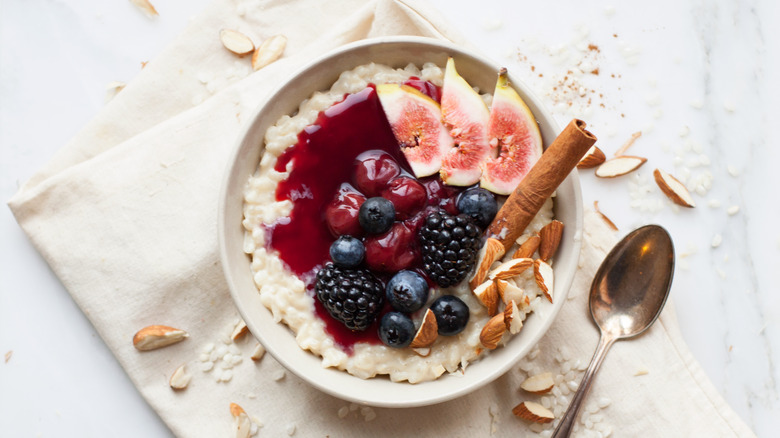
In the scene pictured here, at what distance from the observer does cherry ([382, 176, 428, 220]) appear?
7.62 ft

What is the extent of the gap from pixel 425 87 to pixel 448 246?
2.19ft

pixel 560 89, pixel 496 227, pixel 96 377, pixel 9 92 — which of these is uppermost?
pixel 560 89

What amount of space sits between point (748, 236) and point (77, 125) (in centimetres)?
304

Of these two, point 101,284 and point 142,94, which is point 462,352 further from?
point 142,94

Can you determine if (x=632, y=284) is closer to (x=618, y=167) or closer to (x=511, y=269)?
(x=618, y=167)

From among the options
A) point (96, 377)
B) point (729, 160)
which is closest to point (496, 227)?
point (729, 160)

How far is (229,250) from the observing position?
2359 mm

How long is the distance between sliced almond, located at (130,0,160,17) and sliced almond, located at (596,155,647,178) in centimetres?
210

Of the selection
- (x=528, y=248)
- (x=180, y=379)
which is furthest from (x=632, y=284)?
(x=180, y=379)

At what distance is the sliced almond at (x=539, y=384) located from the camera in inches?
104

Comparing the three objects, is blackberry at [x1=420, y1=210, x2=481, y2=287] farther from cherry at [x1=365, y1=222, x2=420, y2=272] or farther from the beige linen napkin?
the beige linen napkin

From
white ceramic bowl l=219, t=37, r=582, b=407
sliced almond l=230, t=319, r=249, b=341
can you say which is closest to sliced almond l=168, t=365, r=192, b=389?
sliced almond l=230, t=319, r=249, b=341

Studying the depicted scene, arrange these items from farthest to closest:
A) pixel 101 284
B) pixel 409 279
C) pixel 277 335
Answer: pixel 101 284 → pixel 277 335 → pixel 409 279

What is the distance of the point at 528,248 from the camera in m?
2.32
